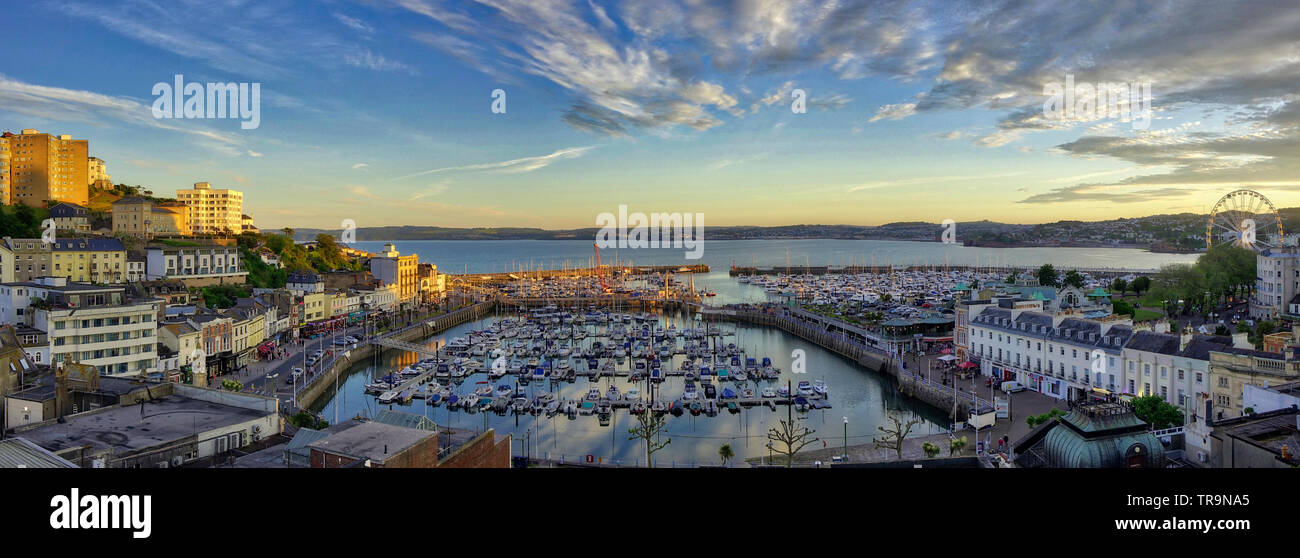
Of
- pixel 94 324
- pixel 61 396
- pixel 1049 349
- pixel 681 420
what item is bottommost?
pixel 681 420

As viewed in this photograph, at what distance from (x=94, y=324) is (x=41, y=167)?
19930 mm

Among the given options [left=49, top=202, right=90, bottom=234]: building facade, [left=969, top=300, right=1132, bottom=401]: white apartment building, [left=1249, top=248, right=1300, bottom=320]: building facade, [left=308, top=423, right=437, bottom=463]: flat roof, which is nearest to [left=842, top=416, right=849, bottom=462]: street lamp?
[left=969, top=300, right=1132, bottom=401]: white apartment building

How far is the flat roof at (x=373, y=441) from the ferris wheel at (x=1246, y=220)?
3518cm

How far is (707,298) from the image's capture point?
45.1 metres

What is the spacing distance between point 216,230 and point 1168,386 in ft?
134

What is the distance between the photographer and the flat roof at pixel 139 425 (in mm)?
7238

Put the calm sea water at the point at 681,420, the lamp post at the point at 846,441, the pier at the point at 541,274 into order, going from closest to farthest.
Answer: the lamp post at the point at 846,441
the calm sea water at the point at 681,420
the pier at the point at 541,274

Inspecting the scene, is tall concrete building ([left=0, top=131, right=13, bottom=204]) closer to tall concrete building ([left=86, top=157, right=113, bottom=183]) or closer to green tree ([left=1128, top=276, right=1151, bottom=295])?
tall concrete building ([left=86, top=157, right=113, bottom=183])

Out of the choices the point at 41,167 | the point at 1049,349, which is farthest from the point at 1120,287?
the point at 41,167

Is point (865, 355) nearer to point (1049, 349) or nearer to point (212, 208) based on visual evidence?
point (1049, 349)

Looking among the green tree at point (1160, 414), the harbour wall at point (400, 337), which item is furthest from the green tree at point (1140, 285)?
the harbour wall at point (400, 337)

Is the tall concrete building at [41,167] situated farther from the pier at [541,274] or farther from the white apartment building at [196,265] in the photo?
the pier at [541,274]

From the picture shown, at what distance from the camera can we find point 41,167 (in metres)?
29.2
